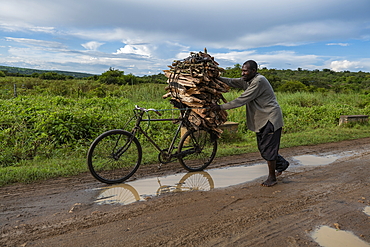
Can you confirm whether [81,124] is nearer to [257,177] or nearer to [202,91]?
[202,91]

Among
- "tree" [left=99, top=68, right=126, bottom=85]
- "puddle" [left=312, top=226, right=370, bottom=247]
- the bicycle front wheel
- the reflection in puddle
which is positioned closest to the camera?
"puddle" [left=312, top=226, right=370, bottom=247]

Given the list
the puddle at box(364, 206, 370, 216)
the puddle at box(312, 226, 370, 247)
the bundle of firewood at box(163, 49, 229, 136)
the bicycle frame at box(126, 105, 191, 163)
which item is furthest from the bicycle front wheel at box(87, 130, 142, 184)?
the puddle at box(364, 206, 370, 216)

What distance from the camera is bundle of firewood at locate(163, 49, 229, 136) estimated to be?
5559 millimetres

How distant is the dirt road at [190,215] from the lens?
3312 mm

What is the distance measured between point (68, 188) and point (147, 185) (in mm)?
1285

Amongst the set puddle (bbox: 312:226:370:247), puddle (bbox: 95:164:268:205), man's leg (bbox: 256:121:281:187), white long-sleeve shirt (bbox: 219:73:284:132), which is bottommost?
puddle (bbox: 95:164:268:205)

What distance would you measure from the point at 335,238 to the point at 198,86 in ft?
10.9

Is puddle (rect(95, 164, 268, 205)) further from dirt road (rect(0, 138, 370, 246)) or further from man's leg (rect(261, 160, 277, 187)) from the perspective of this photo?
man's leg (rect(261, 160, 277, 187))

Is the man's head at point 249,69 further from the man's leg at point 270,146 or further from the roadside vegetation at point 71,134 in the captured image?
the man's leg at point 270,146

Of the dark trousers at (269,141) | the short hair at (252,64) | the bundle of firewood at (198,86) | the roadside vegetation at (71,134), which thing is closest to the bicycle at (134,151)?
the bundle of firewood at (198,86)

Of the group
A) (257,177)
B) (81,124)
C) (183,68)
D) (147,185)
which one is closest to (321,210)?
(257,177)

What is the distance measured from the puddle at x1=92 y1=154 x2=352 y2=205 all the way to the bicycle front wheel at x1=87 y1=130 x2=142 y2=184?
297 mm

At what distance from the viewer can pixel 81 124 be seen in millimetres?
8148

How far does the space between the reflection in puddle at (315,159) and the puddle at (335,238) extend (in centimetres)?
334
